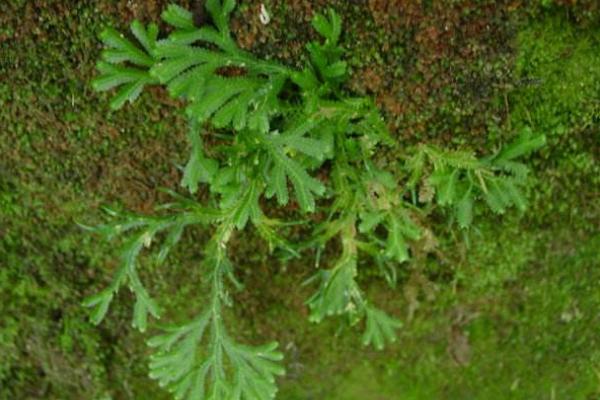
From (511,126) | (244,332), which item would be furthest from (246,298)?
(511,126)

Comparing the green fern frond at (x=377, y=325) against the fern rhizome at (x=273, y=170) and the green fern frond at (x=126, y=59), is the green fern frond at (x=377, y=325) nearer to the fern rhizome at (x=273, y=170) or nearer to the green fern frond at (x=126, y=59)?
the fern rhizome at (x=273, y=170)

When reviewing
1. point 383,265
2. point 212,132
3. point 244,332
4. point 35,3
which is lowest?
point 244,332

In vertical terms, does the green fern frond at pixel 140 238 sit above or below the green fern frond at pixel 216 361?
above

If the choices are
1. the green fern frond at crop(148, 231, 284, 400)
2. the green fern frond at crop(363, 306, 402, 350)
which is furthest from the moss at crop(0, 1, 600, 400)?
the green fern frond at crop(148, 231, 284, 400)

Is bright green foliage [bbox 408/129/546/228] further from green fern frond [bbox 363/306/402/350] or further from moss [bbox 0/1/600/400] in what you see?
green fern frond [bbox 363/306/402/350]

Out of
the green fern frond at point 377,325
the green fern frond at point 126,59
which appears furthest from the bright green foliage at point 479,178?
the green fern frond at point 126,59

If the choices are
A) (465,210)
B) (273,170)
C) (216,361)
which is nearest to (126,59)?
(273,170)

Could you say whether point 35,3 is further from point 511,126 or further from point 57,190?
point 511,126

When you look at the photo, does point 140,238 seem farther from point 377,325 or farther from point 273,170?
point 377,325
